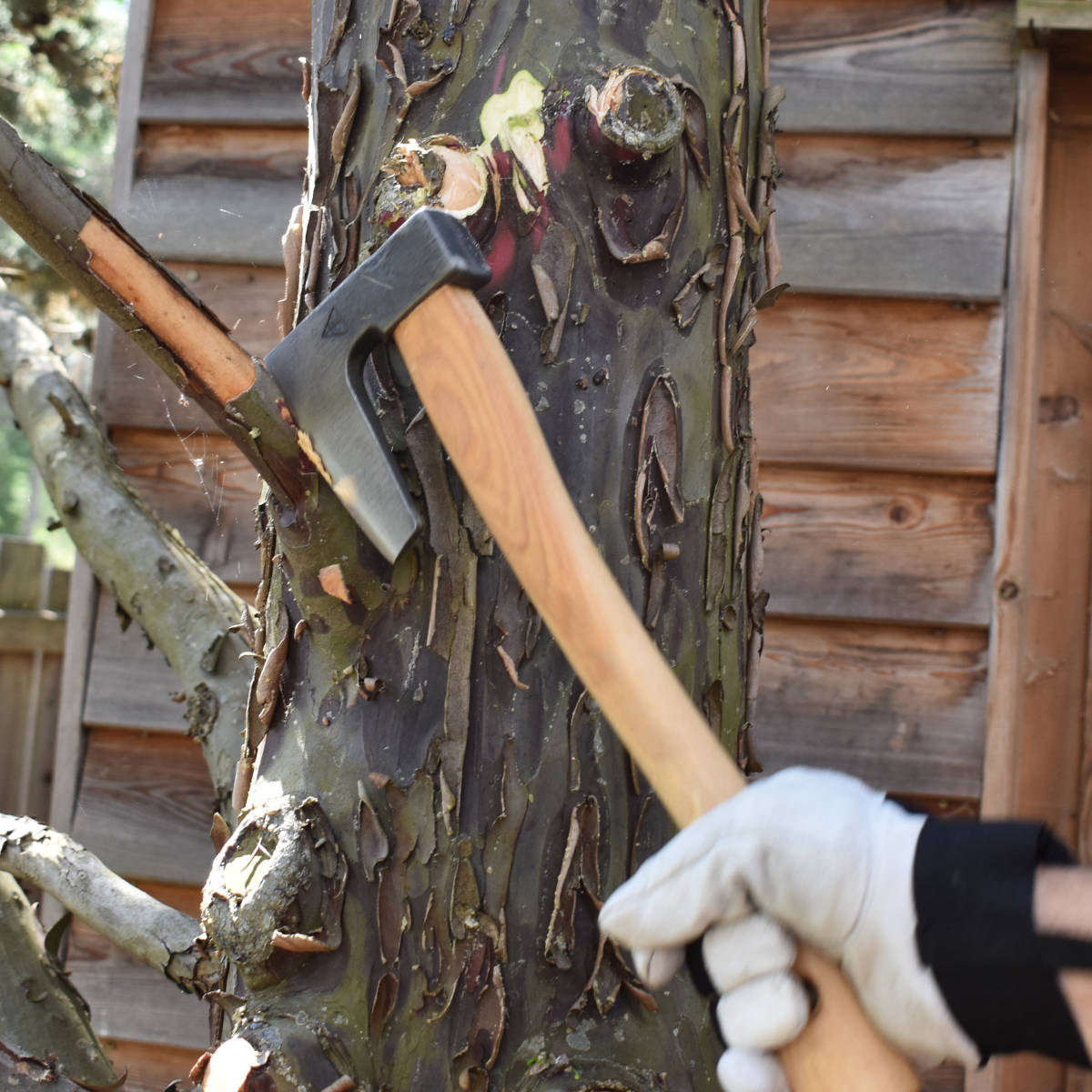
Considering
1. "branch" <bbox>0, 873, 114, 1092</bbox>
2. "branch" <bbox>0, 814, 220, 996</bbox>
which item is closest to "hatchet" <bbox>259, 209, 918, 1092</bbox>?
"branch" <bbox>0, 814, 220, 996</bbox>

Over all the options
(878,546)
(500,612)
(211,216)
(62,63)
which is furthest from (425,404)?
(62,63)

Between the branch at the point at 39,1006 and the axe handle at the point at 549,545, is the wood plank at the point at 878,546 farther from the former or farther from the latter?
the branch at the point at 39,1006

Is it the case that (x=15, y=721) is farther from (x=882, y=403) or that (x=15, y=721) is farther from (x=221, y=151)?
(x=882, y=403)

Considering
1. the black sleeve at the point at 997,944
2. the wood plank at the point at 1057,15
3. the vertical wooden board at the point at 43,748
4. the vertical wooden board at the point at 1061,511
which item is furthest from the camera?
the vertical wooden board at the point at 43,748

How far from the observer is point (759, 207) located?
3.68ft

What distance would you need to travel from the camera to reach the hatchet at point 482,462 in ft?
2.84

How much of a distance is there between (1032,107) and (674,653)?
1485 millimetres

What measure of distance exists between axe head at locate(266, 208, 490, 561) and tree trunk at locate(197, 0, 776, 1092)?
2.0 inches

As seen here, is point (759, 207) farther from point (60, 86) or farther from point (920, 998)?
point (60, 86)

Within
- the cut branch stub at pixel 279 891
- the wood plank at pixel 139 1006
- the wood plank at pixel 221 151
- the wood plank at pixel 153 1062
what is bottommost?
the wood plank at pixel 153 1062

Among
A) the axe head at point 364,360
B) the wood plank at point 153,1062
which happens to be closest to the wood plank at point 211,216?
the axe head at point 364,360

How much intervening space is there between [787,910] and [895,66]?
174 cm

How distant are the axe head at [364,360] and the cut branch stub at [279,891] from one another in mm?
255

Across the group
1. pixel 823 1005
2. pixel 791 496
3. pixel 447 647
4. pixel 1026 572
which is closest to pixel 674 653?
pixel 447 647
